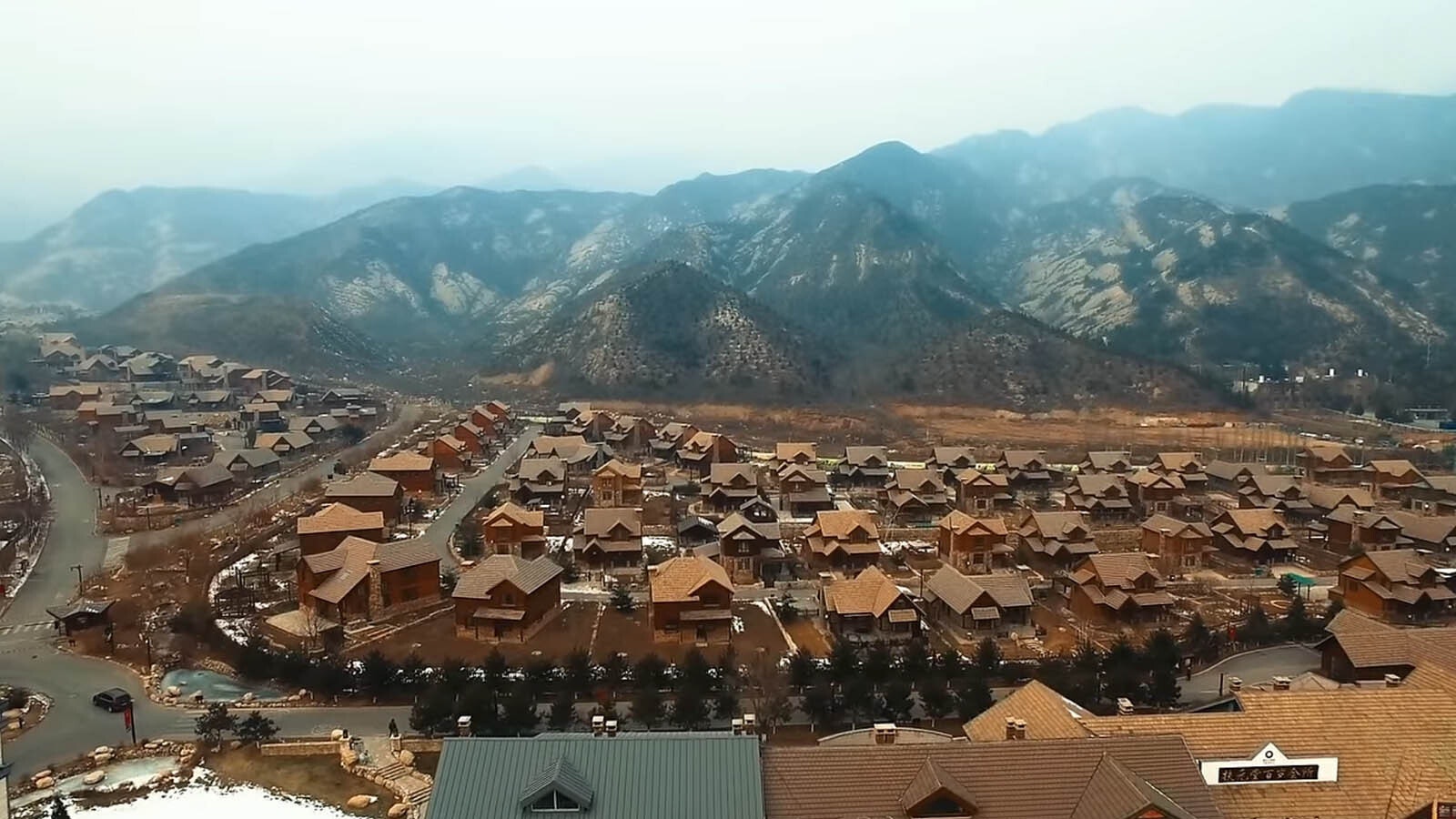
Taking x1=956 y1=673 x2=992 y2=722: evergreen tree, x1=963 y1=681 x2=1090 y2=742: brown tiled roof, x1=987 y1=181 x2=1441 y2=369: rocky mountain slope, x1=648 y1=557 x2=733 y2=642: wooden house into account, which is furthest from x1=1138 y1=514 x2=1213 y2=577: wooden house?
x1=987 y1=181 x2=1441 y2=369: rocky mountain slope

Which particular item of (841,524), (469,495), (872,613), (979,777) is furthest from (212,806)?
(469,495)

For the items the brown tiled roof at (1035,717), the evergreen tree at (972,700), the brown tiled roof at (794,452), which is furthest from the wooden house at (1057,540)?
the brown tiled roof at (1035,717)

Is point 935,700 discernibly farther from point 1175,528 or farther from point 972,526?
point 1175,528

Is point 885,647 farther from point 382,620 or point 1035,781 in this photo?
point 382,620

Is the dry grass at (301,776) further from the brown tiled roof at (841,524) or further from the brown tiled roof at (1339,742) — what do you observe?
the brown tiled roof at (841,524)

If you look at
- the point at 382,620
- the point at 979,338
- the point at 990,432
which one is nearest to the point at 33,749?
the point at 382,620
